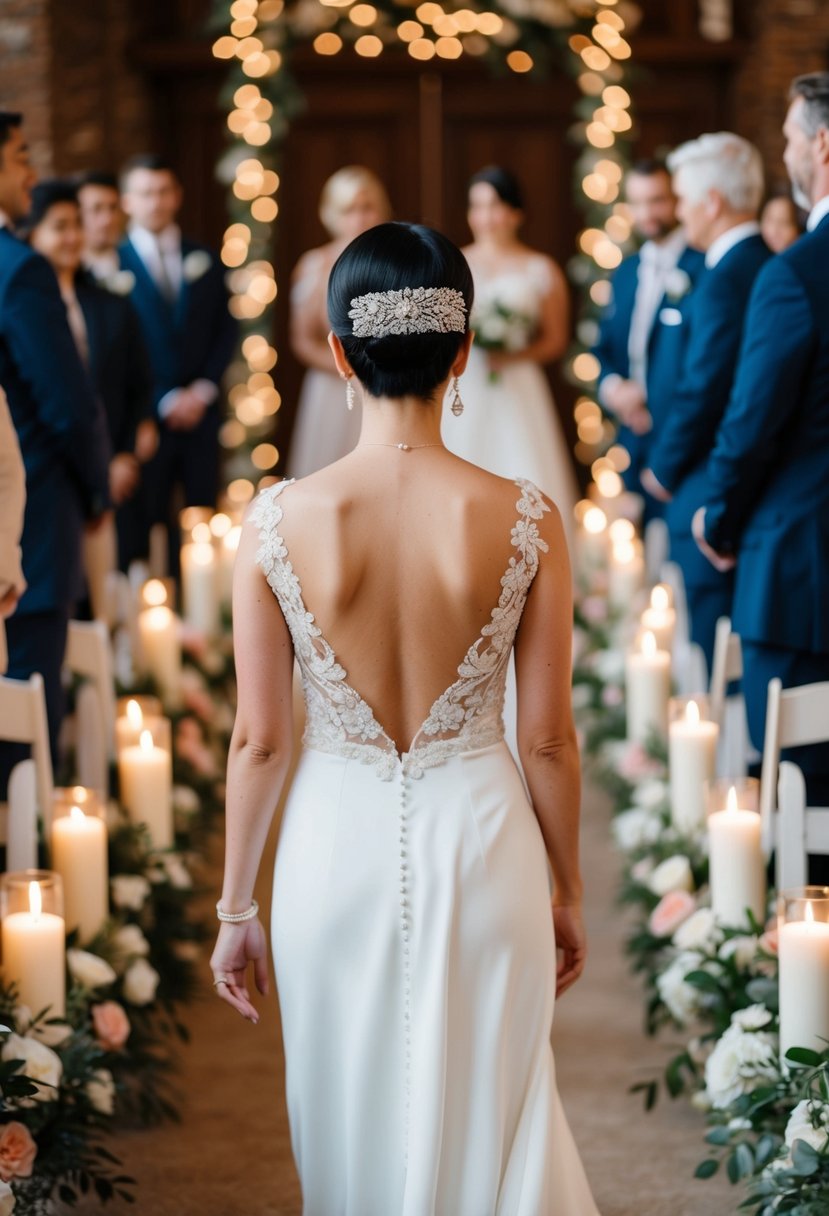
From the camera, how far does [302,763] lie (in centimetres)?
260

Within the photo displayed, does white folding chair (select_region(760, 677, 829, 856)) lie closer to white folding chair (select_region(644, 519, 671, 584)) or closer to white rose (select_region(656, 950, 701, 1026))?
Answer: white rose (select_region(656, 950, 701, 1026))

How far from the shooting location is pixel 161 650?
220 inches

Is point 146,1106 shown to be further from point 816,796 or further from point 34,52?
point 34,52

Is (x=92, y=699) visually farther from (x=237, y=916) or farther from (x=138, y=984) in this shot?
(x=237, y=916)

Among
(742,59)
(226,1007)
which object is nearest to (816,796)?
(226,1007)

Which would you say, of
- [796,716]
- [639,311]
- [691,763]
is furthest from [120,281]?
[796,716]

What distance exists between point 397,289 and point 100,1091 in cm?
168

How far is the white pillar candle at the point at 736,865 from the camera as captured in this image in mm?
3436

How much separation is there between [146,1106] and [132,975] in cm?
30

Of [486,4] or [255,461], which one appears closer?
[486,4]

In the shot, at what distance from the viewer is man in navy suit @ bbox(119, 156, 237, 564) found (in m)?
8.04

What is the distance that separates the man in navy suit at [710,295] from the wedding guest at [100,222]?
301cm

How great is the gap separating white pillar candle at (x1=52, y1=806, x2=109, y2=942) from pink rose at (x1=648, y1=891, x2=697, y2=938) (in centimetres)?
124

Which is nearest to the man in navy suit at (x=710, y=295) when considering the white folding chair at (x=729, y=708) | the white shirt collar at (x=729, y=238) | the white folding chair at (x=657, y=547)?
the white shirt collar at (x=729, y=238)
